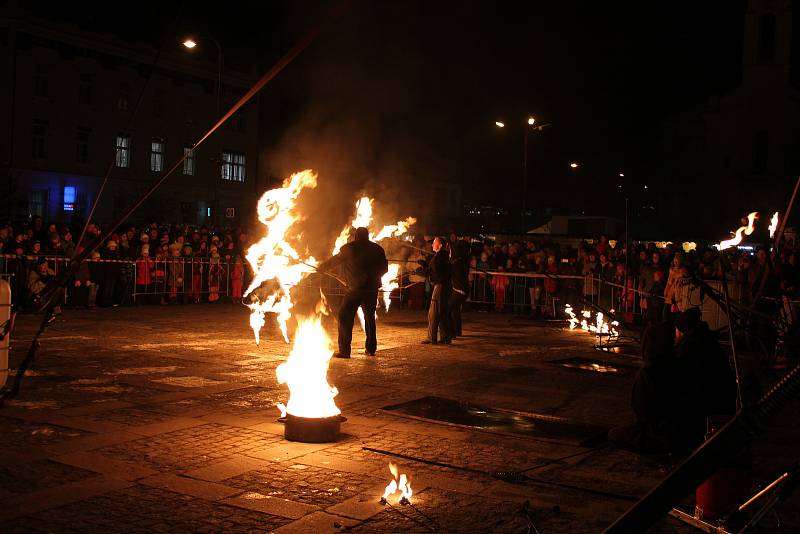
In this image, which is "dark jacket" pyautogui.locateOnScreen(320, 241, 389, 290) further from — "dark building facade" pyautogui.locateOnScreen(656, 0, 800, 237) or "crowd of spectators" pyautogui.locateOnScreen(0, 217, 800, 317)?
"dark building facade" pyautogui.locateOnScreen(656, 0, 800, 237)

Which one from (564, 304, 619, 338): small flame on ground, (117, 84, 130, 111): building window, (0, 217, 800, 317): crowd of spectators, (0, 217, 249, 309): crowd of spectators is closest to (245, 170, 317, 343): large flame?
(0, 217, 800, 317): crowd of spectators

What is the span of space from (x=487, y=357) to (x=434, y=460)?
6.89 metres

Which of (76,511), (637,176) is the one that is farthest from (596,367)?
(637,176)

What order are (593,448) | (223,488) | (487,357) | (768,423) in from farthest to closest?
1. (487,357)
2. (593,448)
3. (223,488)
4. (768,423)

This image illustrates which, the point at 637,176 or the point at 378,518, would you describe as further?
the point at 637,176

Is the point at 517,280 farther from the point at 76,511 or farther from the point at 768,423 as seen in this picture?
the point at 768,423

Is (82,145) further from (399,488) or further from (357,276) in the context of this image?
(399,488)

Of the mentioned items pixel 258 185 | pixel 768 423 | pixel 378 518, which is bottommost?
pixel 378 518

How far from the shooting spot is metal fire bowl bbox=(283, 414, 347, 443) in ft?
24.5

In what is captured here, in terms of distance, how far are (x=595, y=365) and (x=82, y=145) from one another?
4084cm

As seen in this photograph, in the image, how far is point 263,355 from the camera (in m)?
13.0

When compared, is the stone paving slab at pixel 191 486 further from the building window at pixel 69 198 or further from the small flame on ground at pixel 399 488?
the building window at pixel 69 198

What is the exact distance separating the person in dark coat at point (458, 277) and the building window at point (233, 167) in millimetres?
41912

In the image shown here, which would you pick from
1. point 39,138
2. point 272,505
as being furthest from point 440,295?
point 39,138
